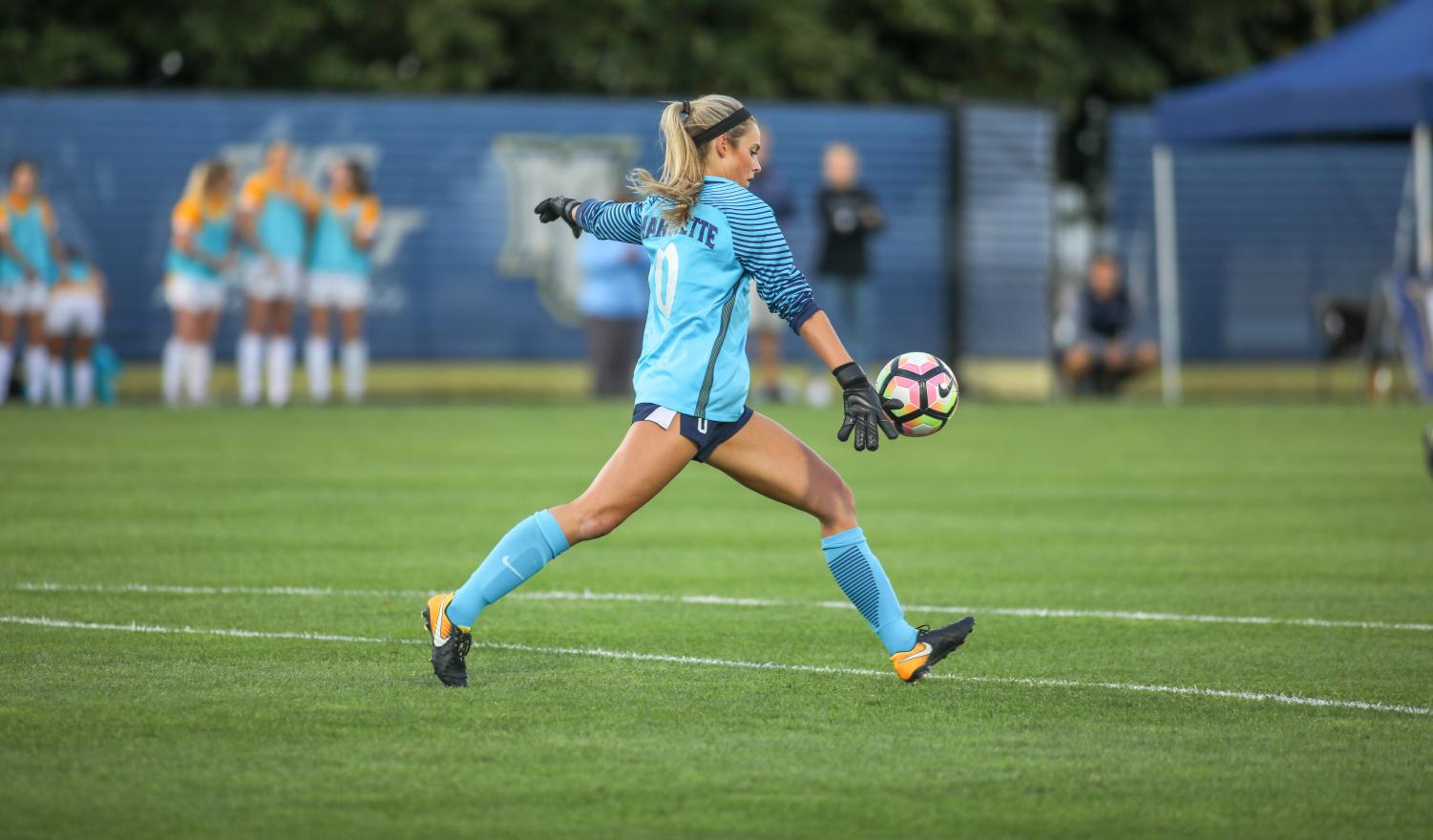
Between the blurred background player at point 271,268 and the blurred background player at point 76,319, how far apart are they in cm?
160

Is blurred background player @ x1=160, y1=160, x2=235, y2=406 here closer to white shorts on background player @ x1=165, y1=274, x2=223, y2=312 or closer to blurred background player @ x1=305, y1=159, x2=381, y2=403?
white shorts on background player @ x1=165, y1=274, x2=223, y2=312

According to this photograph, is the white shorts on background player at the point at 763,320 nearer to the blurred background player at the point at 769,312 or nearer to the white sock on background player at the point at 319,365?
the blurred background player at the point at 769,312

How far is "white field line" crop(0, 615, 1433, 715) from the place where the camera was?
6840 millimetres

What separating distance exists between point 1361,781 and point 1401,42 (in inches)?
680

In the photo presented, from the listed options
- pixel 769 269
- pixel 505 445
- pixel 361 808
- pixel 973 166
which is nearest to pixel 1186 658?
pixel 769 269

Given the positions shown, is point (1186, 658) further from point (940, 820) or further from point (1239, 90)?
point (1239, 90)

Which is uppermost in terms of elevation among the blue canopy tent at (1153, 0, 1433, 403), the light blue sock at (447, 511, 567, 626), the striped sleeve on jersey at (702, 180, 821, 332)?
the blue canopy tent at (1153, 0, 1433, 403)

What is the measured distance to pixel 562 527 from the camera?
6785 mm

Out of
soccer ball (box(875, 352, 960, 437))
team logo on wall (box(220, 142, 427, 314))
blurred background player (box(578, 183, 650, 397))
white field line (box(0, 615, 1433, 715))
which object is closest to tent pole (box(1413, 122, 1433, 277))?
blurred background player (box(578, 183, 650, 397))

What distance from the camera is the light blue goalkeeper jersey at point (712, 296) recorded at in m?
6.64

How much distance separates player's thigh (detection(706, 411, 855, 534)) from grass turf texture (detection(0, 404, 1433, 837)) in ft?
2.11

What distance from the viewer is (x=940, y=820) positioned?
5.18 m

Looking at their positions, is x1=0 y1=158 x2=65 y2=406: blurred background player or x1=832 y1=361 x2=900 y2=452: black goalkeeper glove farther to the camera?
x1=0 y1=158 x2=65 y2=406: blurred background player

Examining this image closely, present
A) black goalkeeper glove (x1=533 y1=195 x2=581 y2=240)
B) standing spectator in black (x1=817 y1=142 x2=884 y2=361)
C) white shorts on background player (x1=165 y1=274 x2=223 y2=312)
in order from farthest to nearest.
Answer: standing spectator in black (x1=817 y1=142 x2=884 y2=361), white shorts on background player (x1=165 y1=274 x2=223 y2=312), black goalkeeper glove (x1=533 y1=195 x2=581 y2=240)
